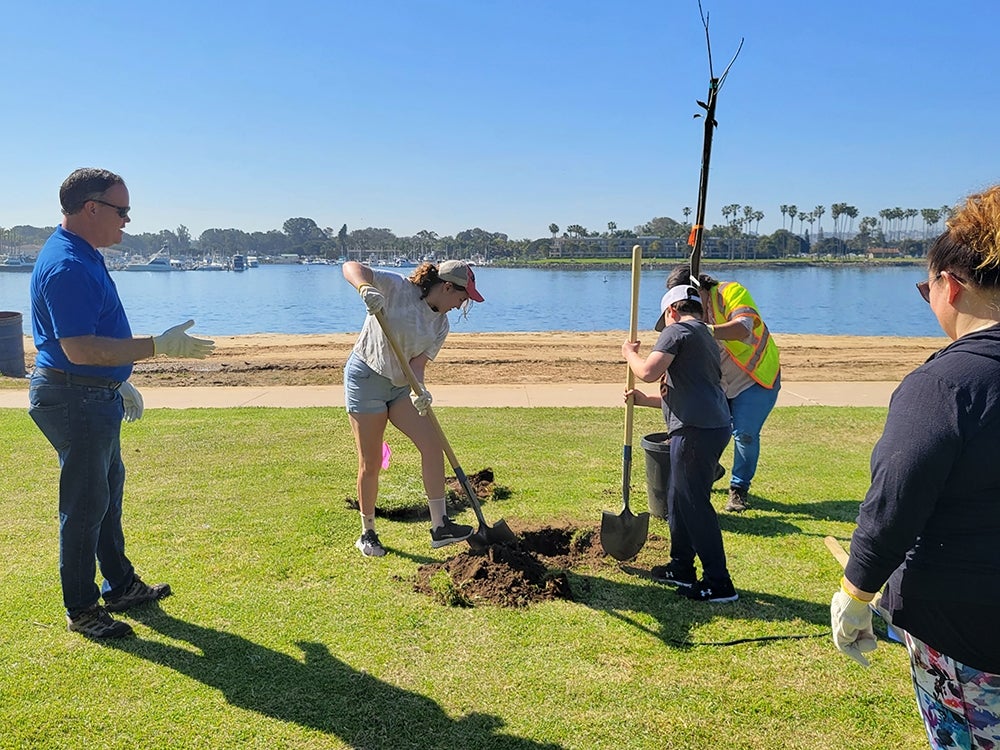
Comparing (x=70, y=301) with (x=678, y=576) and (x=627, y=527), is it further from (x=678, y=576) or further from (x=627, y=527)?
(x=678, y=576)

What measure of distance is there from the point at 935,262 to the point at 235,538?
15.1ft

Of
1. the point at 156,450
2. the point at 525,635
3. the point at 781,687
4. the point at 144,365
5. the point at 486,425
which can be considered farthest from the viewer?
the point at 144,365

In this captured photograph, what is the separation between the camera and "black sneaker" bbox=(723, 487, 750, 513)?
585cm

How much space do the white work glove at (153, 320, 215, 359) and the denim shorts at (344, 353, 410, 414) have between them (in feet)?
3.09

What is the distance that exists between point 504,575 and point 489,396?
6651 mm

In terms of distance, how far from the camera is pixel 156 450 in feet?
24.7

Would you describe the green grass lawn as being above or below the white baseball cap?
below

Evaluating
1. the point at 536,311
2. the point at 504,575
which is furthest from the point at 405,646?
the point at 536,311

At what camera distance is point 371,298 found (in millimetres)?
4340

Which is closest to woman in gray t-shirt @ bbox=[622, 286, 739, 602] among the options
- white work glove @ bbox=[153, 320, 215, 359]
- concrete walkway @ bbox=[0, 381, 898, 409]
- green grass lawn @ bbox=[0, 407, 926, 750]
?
green grass lawn @ bbox=[0, 407, 926, 750]

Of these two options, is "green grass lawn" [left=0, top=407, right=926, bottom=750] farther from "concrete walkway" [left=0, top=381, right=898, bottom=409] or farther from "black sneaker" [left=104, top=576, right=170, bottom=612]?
"concrete walkway" [left=0, top=381, right=898, bottom=409]

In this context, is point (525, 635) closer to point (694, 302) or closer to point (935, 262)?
point (694, 302)

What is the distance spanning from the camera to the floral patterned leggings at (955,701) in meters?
1.80

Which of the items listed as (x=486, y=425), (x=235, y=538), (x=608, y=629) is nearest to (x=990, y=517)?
(x=608, y=629)
